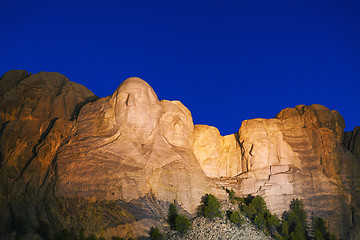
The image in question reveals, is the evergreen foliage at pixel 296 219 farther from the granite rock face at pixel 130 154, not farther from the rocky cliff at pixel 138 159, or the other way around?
the granite rock face at pixel 130 154

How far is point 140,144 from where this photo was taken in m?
45.7

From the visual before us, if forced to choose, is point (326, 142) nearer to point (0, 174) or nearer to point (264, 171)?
point (264, 171)

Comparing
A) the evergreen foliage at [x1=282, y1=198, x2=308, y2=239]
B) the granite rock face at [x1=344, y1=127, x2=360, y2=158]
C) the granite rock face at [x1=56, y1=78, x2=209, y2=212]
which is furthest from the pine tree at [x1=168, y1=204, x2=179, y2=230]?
the granite rock face at [x1=344, y1=127, x2=360, y2=158]

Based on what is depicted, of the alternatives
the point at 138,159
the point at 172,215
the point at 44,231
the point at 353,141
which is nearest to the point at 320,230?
the point at 353,141

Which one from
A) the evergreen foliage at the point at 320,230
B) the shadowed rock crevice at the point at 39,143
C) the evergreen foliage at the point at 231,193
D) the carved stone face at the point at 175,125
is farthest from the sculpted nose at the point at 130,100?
the evergreen foliage at the point at 320,230

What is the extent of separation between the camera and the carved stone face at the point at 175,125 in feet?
163

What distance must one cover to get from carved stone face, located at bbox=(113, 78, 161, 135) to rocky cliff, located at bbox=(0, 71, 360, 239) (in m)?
0.10

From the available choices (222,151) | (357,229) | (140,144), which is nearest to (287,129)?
(222,151)

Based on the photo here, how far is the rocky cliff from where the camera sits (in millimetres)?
40656

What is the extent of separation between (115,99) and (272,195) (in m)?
19.8

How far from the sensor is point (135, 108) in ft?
151

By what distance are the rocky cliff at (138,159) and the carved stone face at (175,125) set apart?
0.12 m

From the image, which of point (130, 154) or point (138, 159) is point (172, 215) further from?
point (130, 154)

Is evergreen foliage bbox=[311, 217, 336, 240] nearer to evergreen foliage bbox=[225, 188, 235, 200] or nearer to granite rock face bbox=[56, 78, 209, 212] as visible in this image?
evergreen foliage bbox=[225, 188, 235, 200]
